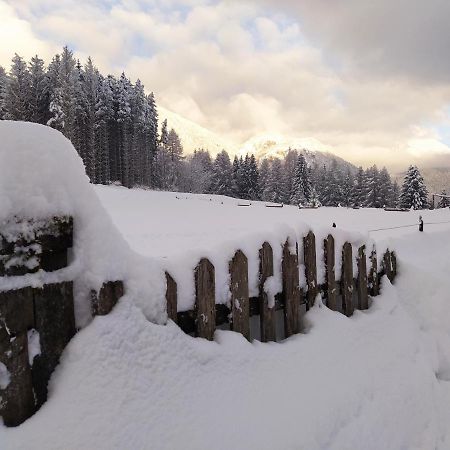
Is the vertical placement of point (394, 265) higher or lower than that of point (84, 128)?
lower

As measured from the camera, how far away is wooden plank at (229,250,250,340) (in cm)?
256

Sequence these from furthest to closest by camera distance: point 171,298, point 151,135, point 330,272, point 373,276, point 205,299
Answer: point 151,135
point 373,276
point 330,272
point 205,299
point 171,298

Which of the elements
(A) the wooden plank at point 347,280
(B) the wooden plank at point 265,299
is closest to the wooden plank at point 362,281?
(A) the wooden plank at point 347,280

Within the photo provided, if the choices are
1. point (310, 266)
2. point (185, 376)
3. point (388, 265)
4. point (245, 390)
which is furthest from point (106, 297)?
point (388, 265)

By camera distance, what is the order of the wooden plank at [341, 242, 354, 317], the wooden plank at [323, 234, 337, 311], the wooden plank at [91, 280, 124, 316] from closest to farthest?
the wooden plank at [91, 280, 124, 316] → the wooden plank at [323, 234, 337, 311] → the wooden plank at [341, 242, 354, 317]

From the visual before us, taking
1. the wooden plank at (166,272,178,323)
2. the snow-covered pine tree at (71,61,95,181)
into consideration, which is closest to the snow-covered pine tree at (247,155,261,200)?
the snow-covered pine tree at (71,61,95,181)

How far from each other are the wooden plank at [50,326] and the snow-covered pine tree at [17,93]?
47.1 meters

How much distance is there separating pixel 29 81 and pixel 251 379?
52938mm

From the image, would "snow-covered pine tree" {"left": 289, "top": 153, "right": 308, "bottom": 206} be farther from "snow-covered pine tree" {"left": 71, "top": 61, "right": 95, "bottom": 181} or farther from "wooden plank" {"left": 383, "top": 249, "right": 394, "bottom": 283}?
"wooden plank" {"left": 383, "top": 249, "right": 394, "bottom": 283}

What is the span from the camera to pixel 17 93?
41.9 m

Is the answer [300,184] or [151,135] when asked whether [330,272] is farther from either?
[151,135]

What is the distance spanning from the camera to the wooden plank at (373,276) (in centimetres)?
417

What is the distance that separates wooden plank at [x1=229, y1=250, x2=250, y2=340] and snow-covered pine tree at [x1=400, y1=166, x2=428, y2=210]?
58787 millimetres

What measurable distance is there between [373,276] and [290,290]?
1660mm
